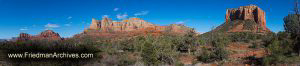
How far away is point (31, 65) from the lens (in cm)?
1102

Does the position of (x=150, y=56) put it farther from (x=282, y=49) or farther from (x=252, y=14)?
(x=252, y=14)

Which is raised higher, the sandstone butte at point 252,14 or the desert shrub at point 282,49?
the sandstone butte at point 252,14

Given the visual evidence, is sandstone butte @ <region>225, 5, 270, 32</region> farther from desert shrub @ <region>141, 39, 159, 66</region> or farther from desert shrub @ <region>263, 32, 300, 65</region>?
desert shrub @ <region>141, 39, 159, 66</region>

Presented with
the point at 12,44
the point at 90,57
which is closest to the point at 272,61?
the point at 90,57

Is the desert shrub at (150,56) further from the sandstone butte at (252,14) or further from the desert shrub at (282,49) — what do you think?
the sandstone butte at (252,14)

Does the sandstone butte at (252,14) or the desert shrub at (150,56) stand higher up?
the sandstone butte at (252,14)

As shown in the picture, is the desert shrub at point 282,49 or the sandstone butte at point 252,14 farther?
the sandstone butte at point 252,14

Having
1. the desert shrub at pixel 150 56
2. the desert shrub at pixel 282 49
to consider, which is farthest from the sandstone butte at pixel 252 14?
the desert shrub at pixel 150 56

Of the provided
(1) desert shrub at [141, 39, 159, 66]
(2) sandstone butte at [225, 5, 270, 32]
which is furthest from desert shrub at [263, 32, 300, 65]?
(2) sandstone butte at [225, 5, 270, 32]

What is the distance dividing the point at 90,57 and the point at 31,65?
11.8ft

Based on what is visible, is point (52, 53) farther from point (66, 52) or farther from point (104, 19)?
point (104, 19)

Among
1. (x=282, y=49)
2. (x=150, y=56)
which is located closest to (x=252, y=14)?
(x=282, y=49)

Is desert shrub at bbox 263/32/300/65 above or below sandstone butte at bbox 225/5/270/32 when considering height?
below

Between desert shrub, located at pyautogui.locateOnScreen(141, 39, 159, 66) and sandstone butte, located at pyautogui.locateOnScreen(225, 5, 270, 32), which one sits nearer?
desert shrub, located at pyautogui.locateOnScreen(141, 39, 159, 66)
